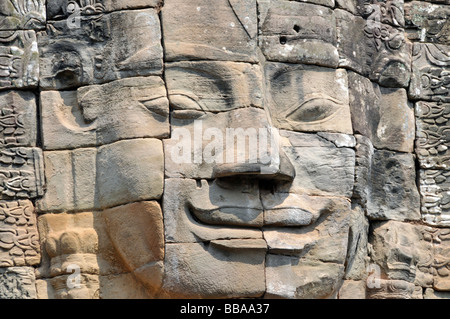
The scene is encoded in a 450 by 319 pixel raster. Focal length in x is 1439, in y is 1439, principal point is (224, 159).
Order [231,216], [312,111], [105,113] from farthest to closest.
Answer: [312,111] → [105,113] → [231,216]

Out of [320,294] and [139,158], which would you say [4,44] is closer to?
[139,158]

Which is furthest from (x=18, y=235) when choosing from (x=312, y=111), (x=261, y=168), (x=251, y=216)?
(x=312, y=111)

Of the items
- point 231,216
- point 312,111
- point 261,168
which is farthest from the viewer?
point 312,111

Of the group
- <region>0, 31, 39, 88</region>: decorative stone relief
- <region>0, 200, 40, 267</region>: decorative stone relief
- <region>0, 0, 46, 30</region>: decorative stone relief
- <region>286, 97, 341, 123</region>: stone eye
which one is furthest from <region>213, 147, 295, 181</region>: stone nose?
<region>0, 0, 46, 30</region>: decorative stone relief

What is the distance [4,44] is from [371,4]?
3296 millimetres

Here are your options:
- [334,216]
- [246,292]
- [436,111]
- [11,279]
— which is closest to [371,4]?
[436,111]

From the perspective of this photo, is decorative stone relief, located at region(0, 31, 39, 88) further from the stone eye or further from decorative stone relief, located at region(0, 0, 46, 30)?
the stone eye

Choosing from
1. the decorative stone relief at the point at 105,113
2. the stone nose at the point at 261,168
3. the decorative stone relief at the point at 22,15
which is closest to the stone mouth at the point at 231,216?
the stone nose at the point at 261,168

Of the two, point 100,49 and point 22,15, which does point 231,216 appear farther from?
point 22,15

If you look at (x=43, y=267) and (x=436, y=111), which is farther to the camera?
(x=436, y=111)

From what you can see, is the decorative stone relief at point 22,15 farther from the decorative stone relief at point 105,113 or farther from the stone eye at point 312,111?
the stone eye at point 312,111

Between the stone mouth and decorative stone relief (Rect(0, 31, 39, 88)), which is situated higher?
decorative stone relief (Rect(0, 31, 39, 88))

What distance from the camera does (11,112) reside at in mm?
12406

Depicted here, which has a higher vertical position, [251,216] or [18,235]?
[251,216]
